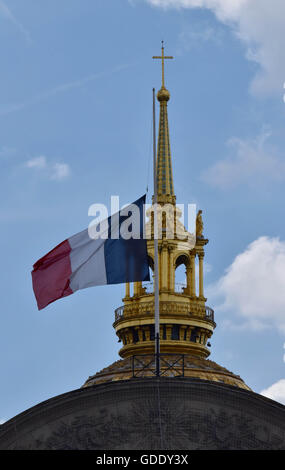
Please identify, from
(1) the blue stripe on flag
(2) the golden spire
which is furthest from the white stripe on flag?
(2) the golden spire

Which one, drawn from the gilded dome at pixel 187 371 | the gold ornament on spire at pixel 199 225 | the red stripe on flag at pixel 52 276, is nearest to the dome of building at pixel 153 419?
the red stripe on flag at pixel 52 276

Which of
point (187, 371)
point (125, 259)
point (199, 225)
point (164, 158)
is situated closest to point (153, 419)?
point (125, 259)

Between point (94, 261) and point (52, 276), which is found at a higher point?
point (94, 261)

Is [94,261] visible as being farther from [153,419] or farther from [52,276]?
[153,419]

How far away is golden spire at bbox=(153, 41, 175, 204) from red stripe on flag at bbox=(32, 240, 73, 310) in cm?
3083

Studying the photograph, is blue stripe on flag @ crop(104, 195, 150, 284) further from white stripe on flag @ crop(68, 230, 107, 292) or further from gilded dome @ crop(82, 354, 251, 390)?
gilded dome @ crop(82, 354, 251, 390)

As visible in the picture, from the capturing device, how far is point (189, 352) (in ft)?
→ 201

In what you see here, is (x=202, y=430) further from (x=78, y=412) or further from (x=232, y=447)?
(x=78, y=412)

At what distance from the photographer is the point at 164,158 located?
69.6m

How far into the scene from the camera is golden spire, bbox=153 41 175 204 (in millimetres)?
67400

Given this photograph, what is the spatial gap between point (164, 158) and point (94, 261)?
3462cm

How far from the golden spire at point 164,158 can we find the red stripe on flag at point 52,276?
30.8 metres

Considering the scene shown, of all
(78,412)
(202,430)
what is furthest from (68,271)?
(202,430)
